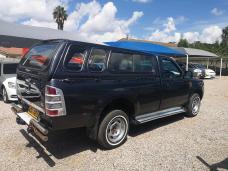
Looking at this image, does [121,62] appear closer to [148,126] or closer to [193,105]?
[148,126]

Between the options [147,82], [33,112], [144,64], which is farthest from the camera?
[144,64]

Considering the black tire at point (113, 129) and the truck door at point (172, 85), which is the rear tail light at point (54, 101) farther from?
the truck door at point (172, 85)

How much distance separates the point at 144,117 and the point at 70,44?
240 cm

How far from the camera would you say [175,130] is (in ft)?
19.4

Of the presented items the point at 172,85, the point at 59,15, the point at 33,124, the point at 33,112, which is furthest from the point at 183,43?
the point at 33,124

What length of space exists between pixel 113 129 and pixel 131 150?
1.79 ft

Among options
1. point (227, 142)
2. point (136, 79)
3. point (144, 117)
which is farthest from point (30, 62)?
point (227, 142)

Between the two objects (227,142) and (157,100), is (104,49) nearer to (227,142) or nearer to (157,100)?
(157,100)

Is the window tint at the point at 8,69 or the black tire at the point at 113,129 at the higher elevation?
the window tint at the point at 8,69

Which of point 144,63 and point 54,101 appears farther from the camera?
point 144,63

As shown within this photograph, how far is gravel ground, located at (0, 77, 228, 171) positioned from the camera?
13.2ft

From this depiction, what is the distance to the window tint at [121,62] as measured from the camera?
4.57 meters

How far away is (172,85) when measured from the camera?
6031 mm

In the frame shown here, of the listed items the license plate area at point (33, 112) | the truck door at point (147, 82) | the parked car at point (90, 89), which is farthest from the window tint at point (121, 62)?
the license plate area at point (33, 112)
